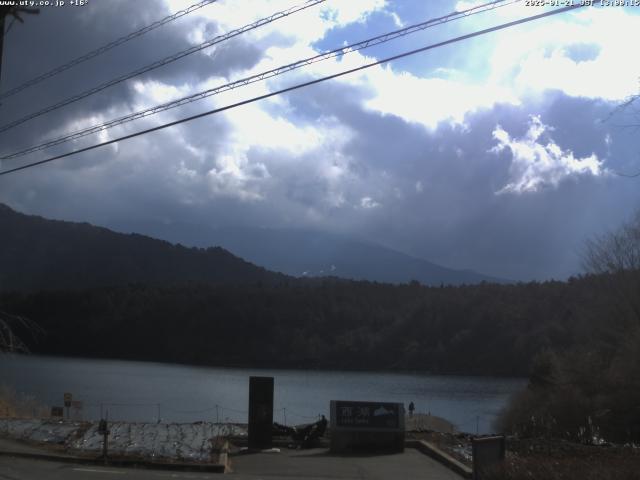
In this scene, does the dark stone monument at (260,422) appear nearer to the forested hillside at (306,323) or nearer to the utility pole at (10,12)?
the utility pole at (10,12)

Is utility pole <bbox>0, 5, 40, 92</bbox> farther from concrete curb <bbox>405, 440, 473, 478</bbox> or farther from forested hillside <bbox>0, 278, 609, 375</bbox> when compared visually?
forested hillside <bbox>0, 278, 609, 375</bbox>

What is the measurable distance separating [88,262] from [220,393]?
137524mm

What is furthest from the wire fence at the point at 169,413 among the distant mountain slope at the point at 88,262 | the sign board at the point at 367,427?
the distant mountain slope at the point at 88,262

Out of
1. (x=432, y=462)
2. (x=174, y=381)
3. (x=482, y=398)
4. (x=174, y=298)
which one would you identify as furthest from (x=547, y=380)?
(x=174, y=298)

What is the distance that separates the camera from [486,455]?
11.7 metres

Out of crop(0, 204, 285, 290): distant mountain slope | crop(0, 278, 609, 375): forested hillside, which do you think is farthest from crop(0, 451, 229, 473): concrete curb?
crop(0, 204, 285, 290): distant mountain slope

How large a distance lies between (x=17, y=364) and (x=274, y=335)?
1703 inches

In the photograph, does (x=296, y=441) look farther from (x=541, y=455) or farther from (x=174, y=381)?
(x=174, y=381)

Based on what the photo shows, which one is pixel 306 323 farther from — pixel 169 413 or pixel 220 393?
pixel 169 413

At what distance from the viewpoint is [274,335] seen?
121 meters

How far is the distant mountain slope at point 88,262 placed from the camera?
6905 inches

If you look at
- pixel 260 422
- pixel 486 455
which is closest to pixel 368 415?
pixel 260 422

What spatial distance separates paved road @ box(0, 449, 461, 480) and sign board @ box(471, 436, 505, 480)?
12.7 ft

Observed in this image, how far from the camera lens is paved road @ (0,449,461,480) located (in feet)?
47.4
